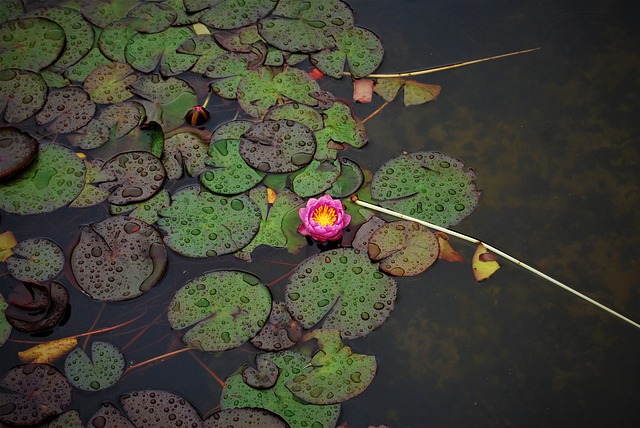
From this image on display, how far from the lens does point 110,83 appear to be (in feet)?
10.1

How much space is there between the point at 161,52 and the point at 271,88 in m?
0.58

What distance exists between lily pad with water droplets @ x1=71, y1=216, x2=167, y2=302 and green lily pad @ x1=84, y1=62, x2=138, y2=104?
0.67m

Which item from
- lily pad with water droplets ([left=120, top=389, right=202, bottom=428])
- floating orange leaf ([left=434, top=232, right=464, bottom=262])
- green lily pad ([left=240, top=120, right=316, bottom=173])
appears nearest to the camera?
A: lily pad with water droplets ([left=120, top=389, right=202, bottom=428])

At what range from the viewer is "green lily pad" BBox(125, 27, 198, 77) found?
123 inches

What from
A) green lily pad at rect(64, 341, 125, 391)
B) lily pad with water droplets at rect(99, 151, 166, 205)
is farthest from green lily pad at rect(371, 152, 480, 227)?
green lily pad at rect(64, 341, 125, 391)

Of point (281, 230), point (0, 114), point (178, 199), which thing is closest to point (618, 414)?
point (281, 230)

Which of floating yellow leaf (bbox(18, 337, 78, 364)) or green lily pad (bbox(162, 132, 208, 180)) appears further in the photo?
green lily pad (bbox(162, 132, 208, 180))

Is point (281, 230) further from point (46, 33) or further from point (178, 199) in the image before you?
point (46, 33)

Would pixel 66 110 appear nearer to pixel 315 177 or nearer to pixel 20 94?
pixel 20 94

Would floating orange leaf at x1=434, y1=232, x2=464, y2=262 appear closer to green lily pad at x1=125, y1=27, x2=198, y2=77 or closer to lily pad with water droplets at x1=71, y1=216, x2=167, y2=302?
lily pad with water droplets at x1=71, y1=216, x2=167, y2=302

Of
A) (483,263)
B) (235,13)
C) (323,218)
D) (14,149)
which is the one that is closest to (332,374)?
(323,218)

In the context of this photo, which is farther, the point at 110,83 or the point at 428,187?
the point at 110,83

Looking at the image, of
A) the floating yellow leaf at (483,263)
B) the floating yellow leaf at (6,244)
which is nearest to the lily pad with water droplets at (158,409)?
the floating yellow leaf at (6,244)

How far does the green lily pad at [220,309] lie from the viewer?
8.16 feet
